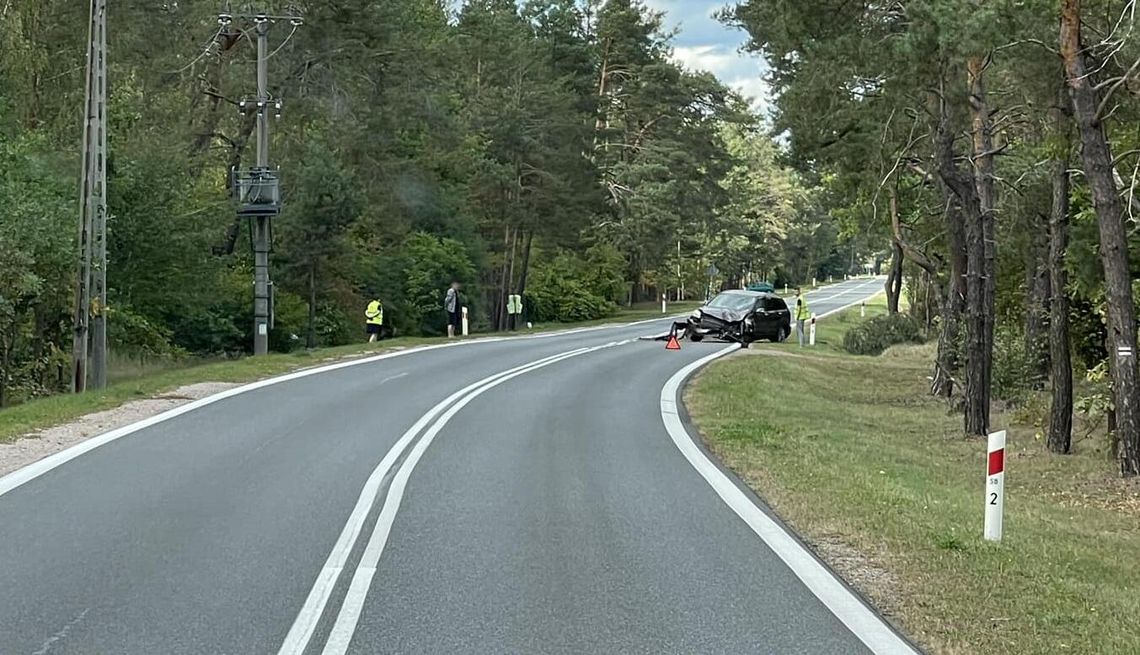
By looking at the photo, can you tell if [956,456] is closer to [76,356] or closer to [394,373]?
[394,373]

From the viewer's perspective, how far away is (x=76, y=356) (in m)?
19.3

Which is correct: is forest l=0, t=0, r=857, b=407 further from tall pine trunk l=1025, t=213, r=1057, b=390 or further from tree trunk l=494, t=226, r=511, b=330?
tall pine trunk l=1025, t=213, r=1057, b=390

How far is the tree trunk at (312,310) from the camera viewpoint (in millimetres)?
40125

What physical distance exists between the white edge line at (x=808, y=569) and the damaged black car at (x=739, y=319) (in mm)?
22820

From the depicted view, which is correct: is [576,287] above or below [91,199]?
below

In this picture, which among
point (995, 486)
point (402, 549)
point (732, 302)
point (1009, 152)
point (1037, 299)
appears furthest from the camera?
point (732, 302)

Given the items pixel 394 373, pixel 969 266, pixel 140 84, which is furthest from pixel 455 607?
pixel 140 84

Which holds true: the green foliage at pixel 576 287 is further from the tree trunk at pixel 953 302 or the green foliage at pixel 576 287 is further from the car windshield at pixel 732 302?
the tree trunk at pixel 953 302

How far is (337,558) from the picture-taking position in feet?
25.4

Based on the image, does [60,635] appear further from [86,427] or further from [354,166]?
[354,166]

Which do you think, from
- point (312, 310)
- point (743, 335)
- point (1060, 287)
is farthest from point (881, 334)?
point (1060, 287)

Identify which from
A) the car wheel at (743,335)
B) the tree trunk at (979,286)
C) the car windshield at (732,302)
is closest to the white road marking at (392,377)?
the tree trunk at (979,286)

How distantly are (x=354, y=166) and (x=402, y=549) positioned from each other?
36948 mm

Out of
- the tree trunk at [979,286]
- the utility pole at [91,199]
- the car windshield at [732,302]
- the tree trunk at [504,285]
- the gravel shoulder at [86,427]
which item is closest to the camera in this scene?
the gravel shoulder at [86,427]
